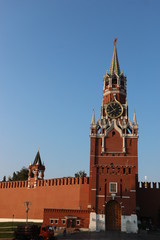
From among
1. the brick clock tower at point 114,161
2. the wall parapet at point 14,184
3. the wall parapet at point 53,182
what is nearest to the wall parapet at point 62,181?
the wall parapet at point 53,182

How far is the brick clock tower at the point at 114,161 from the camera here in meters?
37.4

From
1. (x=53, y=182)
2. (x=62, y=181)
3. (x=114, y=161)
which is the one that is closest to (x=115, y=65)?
(x=114, y=161)

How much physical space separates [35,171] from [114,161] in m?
16.0

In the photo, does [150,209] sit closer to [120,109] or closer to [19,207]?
[120,109]

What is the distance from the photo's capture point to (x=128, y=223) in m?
36.5

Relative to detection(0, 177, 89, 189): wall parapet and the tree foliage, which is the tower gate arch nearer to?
detection(0, 177, 89, 189): wall parapet

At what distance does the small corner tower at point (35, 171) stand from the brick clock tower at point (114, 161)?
39.3 feet

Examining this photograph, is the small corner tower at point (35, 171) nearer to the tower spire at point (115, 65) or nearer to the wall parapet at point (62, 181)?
the wall parapet at point (62, 181)

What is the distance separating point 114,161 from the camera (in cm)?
4472

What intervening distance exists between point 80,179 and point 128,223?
11537mm

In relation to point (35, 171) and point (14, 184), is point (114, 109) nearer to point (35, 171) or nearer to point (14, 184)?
point (35, 171)

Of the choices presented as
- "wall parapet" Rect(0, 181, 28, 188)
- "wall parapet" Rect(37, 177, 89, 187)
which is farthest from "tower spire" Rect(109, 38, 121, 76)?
"wall parapet" Rect(0, 181, 28, 188)

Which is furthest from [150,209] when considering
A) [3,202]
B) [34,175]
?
[3,202]

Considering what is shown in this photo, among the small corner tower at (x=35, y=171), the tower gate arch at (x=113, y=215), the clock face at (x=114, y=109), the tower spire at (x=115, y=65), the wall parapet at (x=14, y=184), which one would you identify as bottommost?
the tower gate arch at (x=113, y=215)
